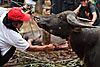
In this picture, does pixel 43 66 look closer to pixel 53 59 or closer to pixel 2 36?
pixel 53 59

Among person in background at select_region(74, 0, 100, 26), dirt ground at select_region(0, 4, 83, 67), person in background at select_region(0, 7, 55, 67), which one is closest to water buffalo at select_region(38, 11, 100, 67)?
person in background at select_region(0, 7, 55, 67)

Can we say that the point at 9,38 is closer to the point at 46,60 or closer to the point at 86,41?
the point at 86,41

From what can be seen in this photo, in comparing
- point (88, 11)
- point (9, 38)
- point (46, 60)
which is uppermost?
point (88, 11)

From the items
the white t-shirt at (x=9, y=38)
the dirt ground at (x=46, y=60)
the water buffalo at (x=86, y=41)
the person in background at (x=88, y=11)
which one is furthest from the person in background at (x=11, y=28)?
the person in background at (x=88, y=11)

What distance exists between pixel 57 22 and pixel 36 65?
38.3 inches

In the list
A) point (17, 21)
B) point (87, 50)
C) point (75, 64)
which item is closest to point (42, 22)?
point (17, 21)

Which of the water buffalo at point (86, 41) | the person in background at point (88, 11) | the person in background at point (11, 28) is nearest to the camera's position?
the water buffalo at point (86, 41)

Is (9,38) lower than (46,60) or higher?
higher

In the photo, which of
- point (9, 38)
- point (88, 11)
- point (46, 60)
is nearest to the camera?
point (9, 38)

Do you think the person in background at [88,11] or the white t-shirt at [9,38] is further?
the person in background at [88,11]

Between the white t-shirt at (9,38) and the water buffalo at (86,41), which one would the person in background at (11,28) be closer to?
the white t-shirt at (9,38)

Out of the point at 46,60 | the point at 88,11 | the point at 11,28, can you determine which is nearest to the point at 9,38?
the point at 11,28

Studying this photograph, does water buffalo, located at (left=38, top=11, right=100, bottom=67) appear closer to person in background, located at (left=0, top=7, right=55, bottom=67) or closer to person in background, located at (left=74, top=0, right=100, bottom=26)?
person in background, located at (left=0, top=7, right=55, bottom=67)

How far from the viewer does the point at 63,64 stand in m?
3.25
